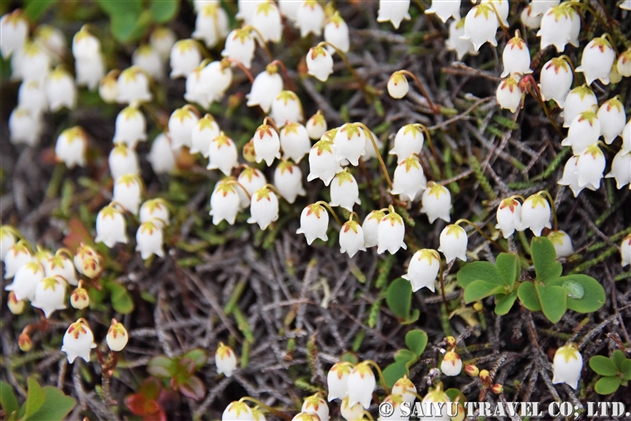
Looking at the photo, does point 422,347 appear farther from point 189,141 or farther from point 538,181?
point 189,141

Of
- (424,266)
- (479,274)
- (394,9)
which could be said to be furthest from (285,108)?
(479,274)

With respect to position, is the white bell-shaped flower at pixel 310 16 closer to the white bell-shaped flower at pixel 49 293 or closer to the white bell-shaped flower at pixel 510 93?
the white bell-shaped flower at pixel 510 93

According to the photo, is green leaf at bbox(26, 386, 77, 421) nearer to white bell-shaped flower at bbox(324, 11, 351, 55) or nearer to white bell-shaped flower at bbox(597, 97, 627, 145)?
white bell-shaped flower at bbox(324, 11, 351, 55)

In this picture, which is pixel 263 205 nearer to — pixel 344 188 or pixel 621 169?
pixel 344 188

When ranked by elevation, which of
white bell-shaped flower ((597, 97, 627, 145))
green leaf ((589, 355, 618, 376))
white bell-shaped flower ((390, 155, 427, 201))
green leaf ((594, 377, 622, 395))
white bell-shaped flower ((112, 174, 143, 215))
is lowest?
green leaf ((594, 377, 622, 395))

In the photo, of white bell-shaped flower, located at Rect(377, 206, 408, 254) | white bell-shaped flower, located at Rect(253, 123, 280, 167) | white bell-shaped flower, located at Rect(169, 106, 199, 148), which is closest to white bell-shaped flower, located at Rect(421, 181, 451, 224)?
white bell-shaped flower, located at Rect(377, 206, 408, 254)

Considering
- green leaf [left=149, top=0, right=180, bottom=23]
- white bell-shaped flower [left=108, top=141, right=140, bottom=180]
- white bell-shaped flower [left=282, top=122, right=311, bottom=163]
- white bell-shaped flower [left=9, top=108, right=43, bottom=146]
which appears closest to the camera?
white bell-shaped flower [left=282, top=122, right=311, bottom=163]

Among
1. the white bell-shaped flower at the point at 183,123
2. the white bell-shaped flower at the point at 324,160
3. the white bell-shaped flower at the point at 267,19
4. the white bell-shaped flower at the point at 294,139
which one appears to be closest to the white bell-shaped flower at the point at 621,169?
the white bell-shaped flower at the point at 324,160

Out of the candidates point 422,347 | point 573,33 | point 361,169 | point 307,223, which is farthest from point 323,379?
point 573,33
